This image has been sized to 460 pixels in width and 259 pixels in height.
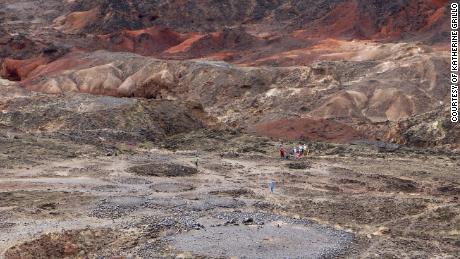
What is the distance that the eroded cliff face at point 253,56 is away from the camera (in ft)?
152

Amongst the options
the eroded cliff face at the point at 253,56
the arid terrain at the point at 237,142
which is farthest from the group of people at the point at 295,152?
the eroded cliff face at the point at 253,56

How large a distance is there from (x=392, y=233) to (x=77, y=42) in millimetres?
60875

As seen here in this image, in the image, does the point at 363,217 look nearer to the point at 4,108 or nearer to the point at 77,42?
the point at 4,108

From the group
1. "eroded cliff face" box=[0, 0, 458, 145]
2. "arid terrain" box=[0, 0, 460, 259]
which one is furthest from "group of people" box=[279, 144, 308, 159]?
"eroded cliff face" box=[0, 0, 458, 145]

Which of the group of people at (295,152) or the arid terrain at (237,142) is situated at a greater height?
the arid terrain at (237,142)

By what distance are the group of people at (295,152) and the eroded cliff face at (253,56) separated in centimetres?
778

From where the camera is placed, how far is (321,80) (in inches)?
1953

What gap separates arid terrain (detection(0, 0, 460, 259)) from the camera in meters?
18.5

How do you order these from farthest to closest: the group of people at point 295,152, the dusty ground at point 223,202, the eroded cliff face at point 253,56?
1. the eroded cliff face at point 253,56
2. the group of people at point 295,152
3. the dusty ground at point 223,202

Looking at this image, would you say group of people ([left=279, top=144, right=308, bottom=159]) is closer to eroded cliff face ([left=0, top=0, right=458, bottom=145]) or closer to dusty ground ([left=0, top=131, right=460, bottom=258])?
dusty ground ([left=0, top=131, right=460, bottom=258])

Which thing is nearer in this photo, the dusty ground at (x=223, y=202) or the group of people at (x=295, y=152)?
the dusty ground at (x=223, y=202)

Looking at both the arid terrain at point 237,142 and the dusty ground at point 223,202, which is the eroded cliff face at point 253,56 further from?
the dusty ground at point 223,202

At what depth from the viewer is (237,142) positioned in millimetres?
38250

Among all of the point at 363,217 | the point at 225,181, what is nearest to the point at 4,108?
the point at 225,181
